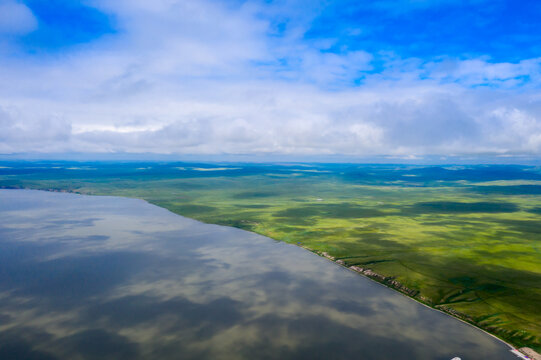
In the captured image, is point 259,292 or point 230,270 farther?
point 230,270

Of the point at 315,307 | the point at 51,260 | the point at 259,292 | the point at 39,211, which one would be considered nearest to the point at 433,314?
the point at 315,307

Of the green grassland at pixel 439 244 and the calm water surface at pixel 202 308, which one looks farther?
the green grassland at pixel 439 244

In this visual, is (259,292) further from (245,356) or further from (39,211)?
(39,211)

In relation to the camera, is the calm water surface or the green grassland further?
the green grassland

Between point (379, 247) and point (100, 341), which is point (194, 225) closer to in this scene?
point (379, 247)

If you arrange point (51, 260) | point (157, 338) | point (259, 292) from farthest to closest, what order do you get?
point (51, 260), point (259, 292), point (157, 338)

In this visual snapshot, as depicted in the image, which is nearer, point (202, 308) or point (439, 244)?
point (202, 308)

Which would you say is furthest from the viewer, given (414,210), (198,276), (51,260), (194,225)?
(414,210)
